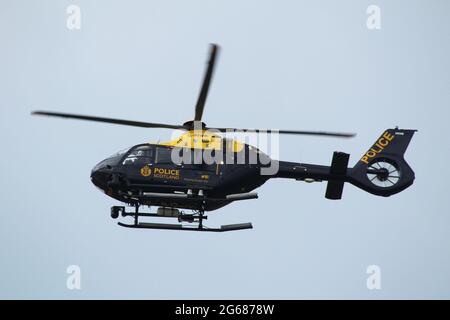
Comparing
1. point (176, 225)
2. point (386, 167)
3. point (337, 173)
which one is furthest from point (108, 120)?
point (386, 167)

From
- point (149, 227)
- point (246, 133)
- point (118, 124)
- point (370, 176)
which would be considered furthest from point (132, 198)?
point (370, 176)

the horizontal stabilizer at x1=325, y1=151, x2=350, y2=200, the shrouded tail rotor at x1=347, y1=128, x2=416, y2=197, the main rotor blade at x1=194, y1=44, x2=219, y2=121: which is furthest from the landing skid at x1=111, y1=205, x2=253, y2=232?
the shrouded tail rotor at x1=347, y1=128, x2=416, y2=197

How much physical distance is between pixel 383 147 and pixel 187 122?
623 cm

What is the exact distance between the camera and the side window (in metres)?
20.2

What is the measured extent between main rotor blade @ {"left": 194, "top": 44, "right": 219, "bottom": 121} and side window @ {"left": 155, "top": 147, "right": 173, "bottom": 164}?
1296 millimetres

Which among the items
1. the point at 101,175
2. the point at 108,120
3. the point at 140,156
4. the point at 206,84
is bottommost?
the point at 101,175

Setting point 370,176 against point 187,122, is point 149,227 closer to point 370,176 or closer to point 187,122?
point 187,122

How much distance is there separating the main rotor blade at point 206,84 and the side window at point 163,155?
4.25 feet

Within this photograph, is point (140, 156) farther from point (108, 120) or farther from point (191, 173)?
point (108, 120)

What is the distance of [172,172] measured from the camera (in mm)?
20172

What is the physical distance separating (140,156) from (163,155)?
647mm

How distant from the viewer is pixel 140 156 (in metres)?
20.3
